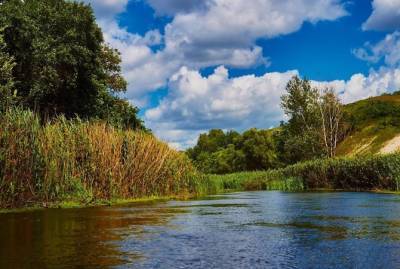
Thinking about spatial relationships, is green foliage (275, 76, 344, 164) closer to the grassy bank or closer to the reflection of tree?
the grassy bank

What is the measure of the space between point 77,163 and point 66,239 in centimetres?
1131

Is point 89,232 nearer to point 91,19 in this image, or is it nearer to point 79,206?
point 79,206

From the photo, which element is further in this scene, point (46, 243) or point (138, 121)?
point (138, 121)

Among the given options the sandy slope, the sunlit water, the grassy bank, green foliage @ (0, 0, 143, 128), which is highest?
green foliage @ (0, 0, 143, 128)

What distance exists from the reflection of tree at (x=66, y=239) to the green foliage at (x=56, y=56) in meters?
17.1

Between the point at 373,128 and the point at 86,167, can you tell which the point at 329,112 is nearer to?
the point at 373,128

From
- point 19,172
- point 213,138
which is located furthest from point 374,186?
point 213,138

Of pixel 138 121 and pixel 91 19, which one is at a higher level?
pixel 91 19

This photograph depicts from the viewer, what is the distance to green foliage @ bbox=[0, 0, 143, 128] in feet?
101

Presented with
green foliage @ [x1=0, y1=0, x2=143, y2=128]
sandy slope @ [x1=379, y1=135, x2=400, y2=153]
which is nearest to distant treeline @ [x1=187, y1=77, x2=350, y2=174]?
sandy slope @ [x1=379, y1=135, x2=400, y2=153]

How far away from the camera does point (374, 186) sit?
35.0 metres

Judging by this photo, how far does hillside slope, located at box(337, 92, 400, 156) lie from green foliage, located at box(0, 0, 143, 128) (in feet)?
171

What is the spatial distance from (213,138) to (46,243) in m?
137

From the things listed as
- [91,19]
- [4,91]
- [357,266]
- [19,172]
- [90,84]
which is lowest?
[357,266]
